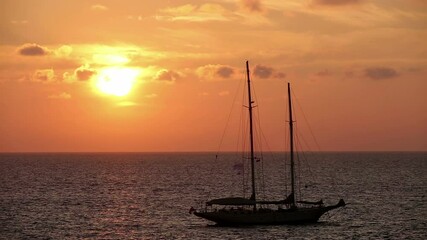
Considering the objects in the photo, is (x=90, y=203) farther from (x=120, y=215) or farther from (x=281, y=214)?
(x=281, y=214)

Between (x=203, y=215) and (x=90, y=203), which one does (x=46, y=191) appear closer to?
(x=90, y=203)

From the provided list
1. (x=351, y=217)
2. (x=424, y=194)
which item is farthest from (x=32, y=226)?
(x=424, y=194)

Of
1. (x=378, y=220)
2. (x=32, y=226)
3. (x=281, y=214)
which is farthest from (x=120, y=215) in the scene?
(x=378, y=220)

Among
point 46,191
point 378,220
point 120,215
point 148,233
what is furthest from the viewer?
point 46,191

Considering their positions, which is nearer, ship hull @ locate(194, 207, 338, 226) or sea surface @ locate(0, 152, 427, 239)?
sea surface @ locate(0, 152, 427, 239)

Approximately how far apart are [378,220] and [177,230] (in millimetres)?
30041

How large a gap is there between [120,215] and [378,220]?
3940cm

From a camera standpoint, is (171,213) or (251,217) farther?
(171,213)

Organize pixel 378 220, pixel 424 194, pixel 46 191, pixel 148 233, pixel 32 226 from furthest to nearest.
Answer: pixel 46 191 → pixel 424 194 → pixel 378 220 → pixel 32 226 → pixel 148 233

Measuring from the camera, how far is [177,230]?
8556 cm

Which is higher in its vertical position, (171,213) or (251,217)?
(251,217)

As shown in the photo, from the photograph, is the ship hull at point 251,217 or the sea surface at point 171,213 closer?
the sea surface at point 171,213

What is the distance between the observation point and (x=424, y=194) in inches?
5556

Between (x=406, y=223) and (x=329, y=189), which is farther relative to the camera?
(x=329, y=189)
